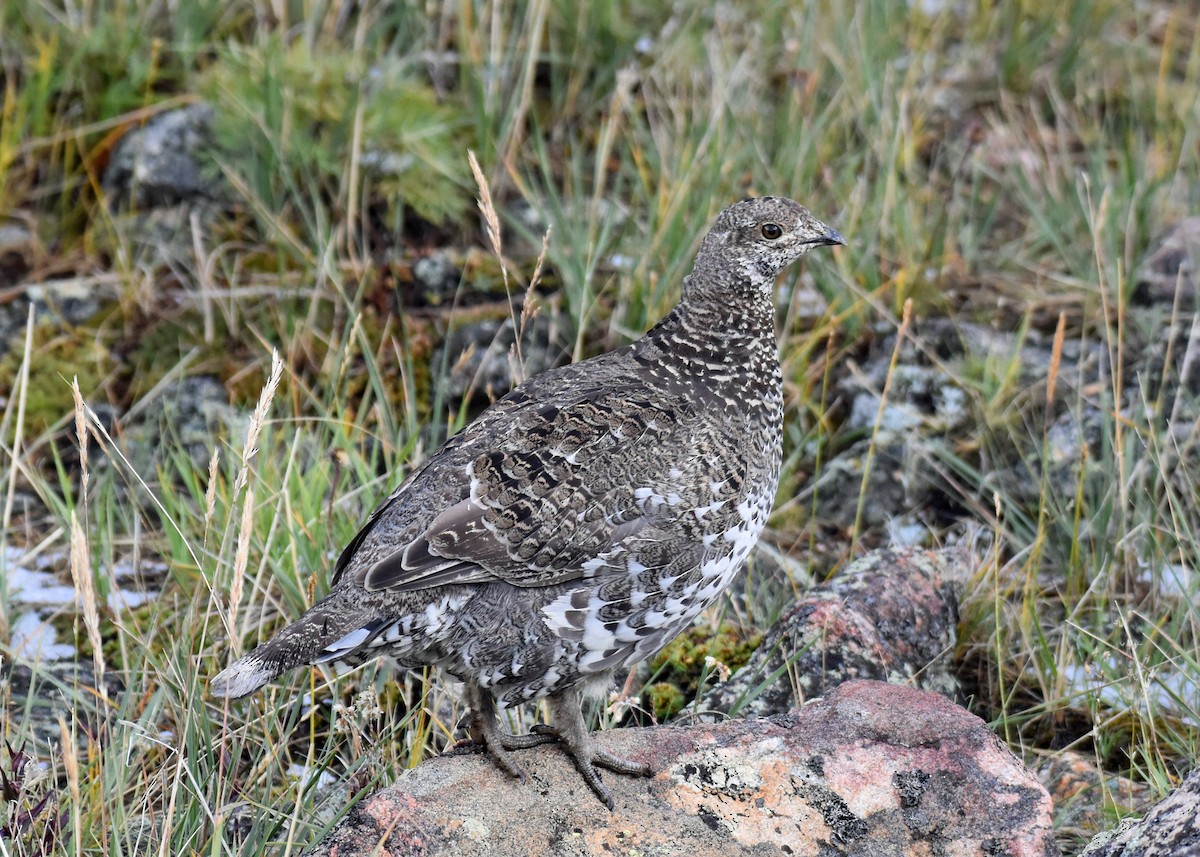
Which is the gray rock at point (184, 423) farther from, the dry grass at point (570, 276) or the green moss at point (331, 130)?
the green moss at point (331, 130)

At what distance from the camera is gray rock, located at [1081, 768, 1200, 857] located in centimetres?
274

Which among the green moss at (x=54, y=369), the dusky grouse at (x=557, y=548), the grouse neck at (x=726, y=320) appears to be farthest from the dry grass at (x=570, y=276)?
the grouse neck at (x=726, y=320)

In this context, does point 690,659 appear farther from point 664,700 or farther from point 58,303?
point 58,303

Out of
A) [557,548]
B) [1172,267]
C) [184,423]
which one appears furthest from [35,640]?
[1172,267]

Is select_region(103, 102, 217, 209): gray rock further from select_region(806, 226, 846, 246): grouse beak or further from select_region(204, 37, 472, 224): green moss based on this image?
select_region(806, 226, 846, 246): grouse beak

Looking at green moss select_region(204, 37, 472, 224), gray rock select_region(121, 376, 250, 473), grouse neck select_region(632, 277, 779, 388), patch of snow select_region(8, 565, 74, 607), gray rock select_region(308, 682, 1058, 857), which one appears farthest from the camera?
green moss select_region(204, 37, 472, 224)

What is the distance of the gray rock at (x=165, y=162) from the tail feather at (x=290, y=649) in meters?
3.66

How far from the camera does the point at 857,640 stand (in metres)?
4.25

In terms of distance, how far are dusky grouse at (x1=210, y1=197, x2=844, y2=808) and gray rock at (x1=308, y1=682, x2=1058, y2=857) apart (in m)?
0.10

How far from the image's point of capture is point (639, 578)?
3.73 metres

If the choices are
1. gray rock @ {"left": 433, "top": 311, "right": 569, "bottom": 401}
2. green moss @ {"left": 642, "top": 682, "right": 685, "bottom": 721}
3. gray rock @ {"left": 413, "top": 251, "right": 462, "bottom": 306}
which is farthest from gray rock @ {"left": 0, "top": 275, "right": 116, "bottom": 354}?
green moss @ {"left": 642, "top": 682, "right": 685, "bottom": 721}

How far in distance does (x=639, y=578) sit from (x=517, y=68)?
13.5 feet

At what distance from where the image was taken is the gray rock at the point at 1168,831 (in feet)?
9.00

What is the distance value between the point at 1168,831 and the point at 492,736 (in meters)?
1.67
